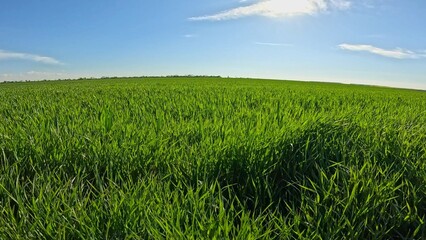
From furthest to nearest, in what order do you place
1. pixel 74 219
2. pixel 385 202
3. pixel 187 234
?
pixel 385 202 < pixel 74 219 < pixel 187 234

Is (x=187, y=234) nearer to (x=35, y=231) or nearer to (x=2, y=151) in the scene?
(x=35, y=231)

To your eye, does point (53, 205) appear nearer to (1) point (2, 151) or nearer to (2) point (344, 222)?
(1) point (2, 151)

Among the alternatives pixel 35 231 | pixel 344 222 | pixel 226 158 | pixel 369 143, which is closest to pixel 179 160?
pixel 226 158

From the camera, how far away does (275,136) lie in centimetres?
247

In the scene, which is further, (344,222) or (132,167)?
(132,167)

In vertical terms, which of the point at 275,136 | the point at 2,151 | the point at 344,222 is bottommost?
the point at 344,222

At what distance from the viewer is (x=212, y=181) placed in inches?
79.4

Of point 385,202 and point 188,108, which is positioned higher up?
point 188,108

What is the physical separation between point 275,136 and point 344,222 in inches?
35.7

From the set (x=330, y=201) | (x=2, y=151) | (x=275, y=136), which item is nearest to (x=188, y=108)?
(x=275, y=136)

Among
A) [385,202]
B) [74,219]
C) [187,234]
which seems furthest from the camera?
[385,202]

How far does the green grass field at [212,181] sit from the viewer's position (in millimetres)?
1547

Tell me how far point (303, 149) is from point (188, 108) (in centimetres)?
199

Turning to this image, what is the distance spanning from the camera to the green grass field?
155 centimetres
